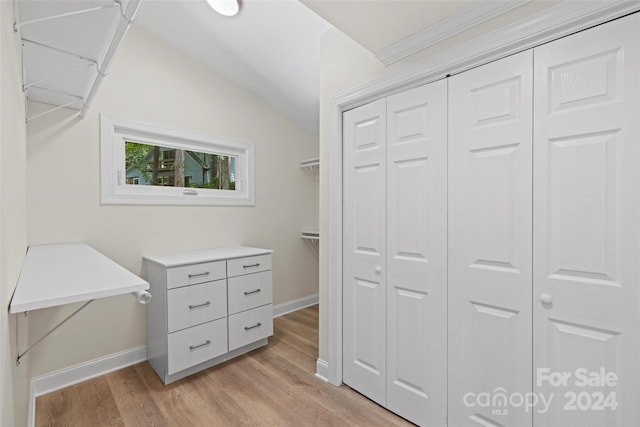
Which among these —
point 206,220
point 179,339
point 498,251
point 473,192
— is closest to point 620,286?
point 498,251

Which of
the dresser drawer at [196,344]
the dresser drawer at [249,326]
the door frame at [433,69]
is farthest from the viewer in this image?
the dresser drawer at [249,326]

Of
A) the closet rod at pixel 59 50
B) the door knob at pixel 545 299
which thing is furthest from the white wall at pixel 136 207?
the door knob at pixel 545 299

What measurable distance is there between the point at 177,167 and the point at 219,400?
1.89 meters

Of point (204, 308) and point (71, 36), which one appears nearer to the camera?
point (71, 36)

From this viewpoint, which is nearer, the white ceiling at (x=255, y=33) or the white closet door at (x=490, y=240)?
the white ceiling at (x=255, y=33)

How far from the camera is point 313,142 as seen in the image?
380 cm

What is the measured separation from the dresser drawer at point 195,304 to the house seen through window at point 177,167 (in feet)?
3.30

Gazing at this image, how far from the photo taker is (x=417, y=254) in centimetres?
166

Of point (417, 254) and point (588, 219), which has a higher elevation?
point (588, 219)

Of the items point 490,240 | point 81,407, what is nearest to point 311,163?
point 490,240

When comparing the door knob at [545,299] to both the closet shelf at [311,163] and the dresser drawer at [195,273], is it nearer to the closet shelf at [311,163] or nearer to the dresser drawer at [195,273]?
the dresser drawer at [195,273]

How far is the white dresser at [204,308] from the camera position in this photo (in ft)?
6.90

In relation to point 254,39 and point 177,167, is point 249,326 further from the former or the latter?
point 254,39

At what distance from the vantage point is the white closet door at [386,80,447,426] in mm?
1560
